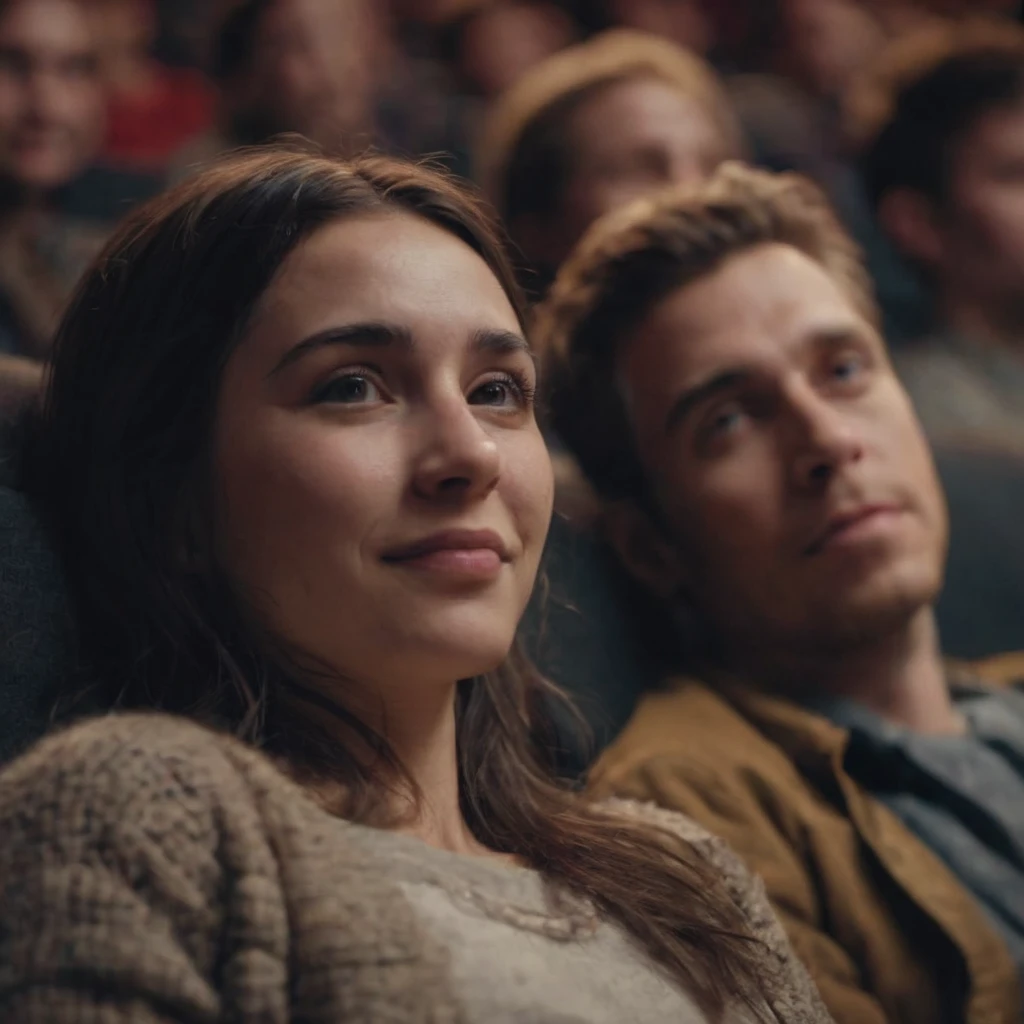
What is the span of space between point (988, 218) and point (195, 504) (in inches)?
57.1

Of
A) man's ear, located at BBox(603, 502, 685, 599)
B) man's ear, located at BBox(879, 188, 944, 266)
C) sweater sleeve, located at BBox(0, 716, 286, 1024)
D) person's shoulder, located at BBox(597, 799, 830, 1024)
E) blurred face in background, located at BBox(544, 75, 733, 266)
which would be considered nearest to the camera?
sweater sleeve, located at BBox(0, 716, 286, 1024)

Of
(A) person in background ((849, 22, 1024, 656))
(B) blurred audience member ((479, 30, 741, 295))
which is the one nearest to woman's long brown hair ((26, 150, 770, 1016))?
(B) blurred audience member ((479, 30, 741, 295))

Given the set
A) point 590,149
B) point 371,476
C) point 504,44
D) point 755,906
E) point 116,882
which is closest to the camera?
point 116,882

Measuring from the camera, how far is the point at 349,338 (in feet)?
2.47

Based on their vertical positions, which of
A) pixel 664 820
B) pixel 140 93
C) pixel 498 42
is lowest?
pixel 140 93

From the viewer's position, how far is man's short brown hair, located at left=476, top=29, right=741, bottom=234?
169 cm

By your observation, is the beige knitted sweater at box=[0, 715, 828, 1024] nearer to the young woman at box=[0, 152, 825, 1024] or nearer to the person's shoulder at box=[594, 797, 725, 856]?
the young woman at box=[0, 152, 825, 1024]

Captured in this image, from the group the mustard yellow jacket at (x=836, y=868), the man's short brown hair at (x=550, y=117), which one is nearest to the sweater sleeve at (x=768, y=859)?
the mustard yellow jacket at (x=836, y=868)

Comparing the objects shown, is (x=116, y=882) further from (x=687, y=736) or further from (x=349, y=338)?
(x=687, y=736)

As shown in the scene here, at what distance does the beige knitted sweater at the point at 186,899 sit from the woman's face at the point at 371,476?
0.10 m

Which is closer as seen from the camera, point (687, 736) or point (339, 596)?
point (339, 596)

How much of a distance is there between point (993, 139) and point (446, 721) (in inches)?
55.0

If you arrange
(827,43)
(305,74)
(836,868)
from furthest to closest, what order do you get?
(827,43)
(305,74)
(836,868)

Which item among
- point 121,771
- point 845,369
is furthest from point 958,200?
point 121,771
